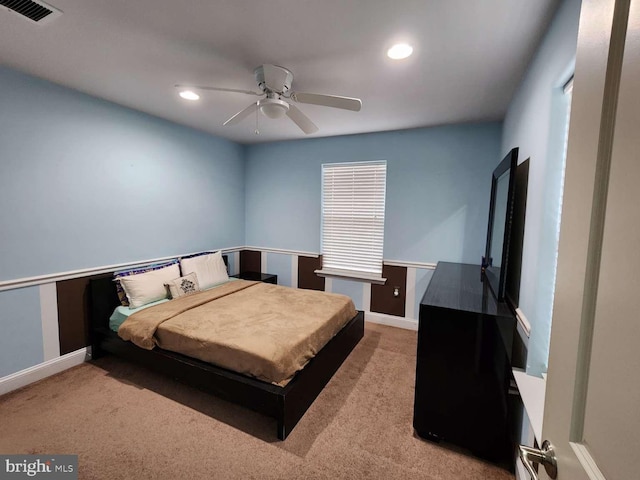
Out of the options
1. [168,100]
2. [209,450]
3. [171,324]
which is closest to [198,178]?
[168,100]

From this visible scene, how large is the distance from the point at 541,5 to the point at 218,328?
279cm

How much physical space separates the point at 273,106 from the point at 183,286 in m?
2.17

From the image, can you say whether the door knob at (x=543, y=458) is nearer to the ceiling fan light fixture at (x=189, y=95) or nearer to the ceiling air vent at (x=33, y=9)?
the ceiling air vent at (x=33, y=9)

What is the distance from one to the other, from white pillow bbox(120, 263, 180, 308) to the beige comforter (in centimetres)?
22

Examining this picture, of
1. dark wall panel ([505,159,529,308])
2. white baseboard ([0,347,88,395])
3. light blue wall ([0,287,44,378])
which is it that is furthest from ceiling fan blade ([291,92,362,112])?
white baseboard ([0,347,88,395])

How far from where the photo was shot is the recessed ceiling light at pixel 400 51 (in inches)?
70.2

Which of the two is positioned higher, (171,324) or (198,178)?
(198,178)

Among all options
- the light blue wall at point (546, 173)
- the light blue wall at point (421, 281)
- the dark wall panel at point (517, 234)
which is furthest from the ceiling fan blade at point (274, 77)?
the light blue wall at point (421, 281)

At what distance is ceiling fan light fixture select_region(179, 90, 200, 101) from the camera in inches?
99.5

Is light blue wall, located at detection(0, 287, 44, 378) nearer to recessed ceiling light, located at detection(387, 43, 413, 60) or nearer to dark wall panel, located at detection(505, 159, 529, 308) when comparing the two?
recessed ceiling light, located at detection(387, 43, 413, 60)

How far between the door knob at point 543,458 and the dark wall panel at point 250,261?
425 centimetres

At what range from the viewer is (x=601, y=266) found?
50 centimetres

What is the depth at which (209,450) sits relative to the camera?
1.76 m

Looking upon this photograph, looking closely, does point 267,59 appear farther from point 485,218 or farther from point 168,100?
Result: point 485,218
